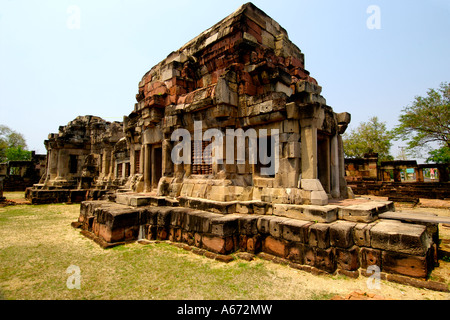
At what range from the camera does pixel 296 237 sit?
13.2 ft

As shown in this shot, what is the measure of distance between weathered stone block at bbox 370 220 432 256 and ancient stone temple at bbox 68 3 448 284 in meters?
0.01

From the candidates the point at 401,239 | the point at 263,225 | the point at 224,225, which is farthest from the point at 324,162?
the point at 224,225

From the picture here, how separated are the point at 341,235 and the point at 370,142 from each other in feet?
114

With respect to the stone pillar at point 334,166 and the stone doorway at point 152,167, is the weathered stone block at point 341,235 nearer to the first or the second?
the stone pillar at point 334,166

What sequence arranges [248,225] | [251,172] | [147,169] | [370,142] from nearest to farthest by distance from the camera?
1. [248,225]
2. [251,172]
3. [147,169]
4. [370,142]

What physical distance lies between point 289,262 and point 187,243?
2.23 meters

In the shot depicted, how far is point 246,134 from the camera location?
6.13 metres

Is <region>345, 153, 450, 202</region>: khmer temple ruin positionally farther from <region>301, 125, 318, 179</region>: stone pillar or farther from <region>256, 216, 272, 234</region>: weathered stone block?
Result: <region>256, 216, 272, 234</region>: weathered stone block

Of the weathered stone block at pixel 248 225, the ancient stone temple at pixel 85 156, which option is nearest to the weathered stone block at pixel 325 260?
the weathered stone block at pixel 248 225

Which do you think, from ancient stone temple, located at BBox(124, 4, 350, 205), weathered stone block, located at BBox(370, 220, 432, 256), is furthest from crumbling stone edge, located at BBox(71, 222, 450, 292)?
ancient stone temple, located at BBox(124, 4, 350, 205)

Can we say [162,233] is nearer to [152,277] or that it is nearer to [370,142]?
[152,277]

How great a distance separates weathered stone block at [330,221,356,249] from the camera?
365 cm

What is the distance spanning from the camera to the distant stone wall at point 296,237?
3350mm

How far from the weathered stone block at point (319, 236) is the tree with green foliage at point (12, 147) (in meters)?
49.5
